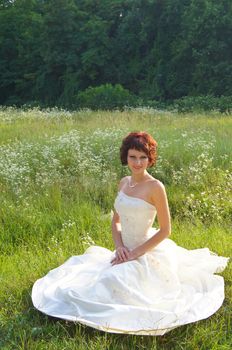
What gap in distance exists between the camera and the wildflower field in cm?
386

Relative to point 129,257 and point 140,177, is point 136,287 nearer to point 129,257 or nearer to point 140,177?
point 129,257

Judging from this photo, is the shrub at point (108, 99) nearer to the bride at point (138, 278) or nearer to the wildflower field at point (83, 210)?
the wildflower field at point (83, 210)

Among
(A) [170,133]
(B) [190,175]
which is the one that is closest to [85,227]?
Result: (B) [190,175]

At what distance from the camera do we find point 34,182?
8211 mm

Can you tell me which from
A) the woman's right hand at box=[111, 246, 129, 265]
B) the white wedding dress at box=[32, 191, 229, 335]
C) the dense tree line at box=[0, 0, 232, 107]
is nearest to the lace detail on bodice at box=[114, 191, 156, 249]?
the white wedding dress at box=[32, 191, 229, 335]

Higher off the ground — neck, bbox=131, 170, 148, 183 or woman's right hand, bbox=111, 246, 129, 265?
neck, bbox=131, 170, 148, 183

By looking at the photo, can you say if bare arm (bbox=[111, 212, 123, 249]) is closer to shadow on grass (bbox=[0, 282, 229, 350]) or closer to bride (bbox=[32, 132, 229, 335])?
bride (bbox=[32, 132, 229, 335])

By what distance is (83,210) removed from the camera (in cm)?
675

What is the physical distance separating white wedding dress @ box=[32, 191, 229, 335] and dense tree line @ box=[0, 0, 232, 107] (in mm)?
28614

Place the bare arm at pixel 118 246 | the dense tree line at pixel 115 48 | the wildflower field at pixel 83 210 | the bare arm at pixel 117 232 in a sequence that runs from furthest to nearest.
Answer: the dense tree line at pixel 115 48
the bare arm at pixel 117 232
the bare arm at pixel 118 246
the wildflower field at pixel 83 210

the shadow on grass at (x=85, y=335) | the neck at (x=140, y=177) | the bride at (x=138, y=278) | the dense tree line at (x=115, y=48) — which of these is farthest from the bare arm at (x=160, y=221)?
the dense tree line at (x=115, y=48)

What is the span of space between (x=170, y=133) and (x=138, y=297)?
749cm

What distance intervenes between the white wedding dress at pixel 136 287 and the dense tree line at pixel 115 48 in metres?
28.6

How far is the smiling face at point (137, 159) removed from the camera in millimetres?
4234
